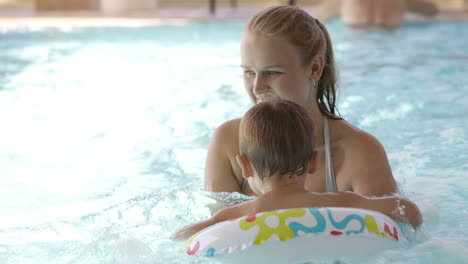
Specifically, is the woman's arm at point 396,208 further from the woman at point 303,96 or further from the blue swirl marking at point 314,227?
the blue swirl marking at point 314,227

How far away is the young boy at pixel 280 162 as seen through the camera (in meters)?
2.17

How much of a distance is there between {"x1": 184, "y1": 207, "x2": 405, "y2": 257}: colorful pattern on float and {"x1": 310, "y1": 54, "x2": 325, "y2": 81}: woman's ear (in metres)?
0.63

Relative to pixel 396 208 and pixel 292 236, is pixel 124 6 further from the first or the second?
pixel 292 236

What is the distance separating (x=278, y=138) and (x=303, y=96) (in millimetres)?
460

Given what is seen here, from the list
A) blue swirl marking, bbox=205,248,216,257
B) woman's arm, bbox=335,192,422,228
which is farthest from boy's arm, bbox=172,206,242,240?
woman's arm, bbox=335,192,422,228

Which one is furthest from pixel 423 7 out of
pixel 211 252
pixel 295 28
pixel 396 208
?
pixel 211 252

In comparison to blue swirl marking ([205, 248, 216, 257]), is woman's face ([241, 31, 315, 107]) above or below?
above

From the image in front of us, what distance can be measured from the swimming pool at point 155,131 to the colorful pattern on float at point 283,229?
0.51ft

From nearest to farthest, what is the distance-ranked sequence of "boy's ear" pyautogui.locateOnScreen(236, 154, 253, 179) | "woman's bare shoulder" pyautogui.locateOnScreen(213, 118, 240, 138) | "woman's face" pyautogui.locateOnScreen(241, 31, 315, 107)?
"boy's ear" pyautogui.locateOnScreen(236, 154, 253, 179)
"woman's face" pyautogui.locateOnScreen(241, 31, 315, 107)
"woman's bare shoulder" pyautogui.locateOnScreen(213, 118, 240, 138)

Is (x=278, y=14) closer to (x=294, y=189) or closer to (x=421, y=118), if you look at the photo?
(x=294, y=189)

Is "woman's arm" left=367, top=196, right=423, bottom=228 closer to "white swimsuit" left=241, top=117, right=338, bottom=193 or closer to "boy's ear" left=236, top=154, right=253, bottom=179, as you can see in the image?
"white swimsuit" left=241, top=117, right=338, bottom=193

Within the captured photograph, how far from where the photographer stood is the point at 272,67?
247 cm

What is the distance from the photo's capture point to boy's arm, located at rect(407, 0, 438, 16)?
11465 millimetres

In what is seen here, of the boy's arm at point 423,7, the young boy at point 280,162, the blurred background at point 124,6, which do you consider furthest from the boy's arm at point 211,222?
the blurred background at point 124,6
